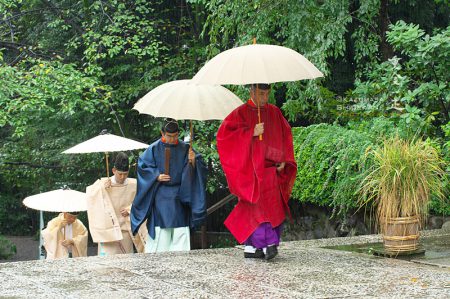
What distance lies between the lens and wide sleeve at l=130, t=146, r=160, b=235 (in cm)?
904

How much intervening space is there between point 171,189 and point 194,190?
9.5 inches

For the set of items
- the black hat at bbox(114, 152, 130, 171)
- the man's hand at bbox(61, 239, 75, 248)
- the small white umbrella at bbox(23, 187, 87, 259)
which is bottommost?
the man's hand at bbox(61, 239, 75, 248)

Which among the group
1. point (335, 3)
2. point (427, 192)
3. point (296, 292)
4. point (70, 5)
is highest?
point (70, 5)

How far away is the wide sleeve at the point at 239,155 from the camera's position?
8062mm

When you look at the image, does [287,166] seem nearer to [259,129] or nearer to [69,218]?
[259,129]

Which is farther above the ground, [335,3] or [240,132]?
[335,3]

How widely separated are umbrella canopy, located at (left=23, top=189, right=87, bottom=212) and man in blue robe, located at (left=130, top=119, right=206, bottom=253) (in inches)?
69.8

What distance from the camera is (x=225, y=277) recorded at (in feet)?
22.8

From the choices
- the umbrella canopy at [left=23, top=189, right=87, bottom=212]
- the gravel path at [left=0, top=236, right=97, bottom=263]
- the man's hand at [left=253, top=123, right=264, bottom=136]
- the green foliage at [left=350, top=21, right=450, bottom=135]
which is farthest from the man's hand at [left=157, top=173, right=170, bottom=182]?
the gravel path at [left=0, top=236, right=97, bottom=263]

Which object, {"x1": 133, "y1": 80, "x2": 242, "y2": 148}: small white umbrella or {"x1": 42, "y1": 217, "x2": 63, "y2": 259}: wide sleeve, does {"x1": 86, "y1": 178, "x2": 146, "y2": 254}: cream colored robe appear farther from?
{"x1": 133, "y1": 80, "x2": 242, "y2": 148}: small white umbrella

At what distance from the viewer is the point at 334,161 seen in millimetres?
11055

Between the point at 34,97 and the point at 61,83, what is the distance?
491 millimetres

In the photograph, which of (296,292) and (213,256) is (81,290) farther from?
(213,256)

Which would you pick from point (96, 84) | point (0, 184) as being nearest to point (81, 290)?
point (96, 84)
